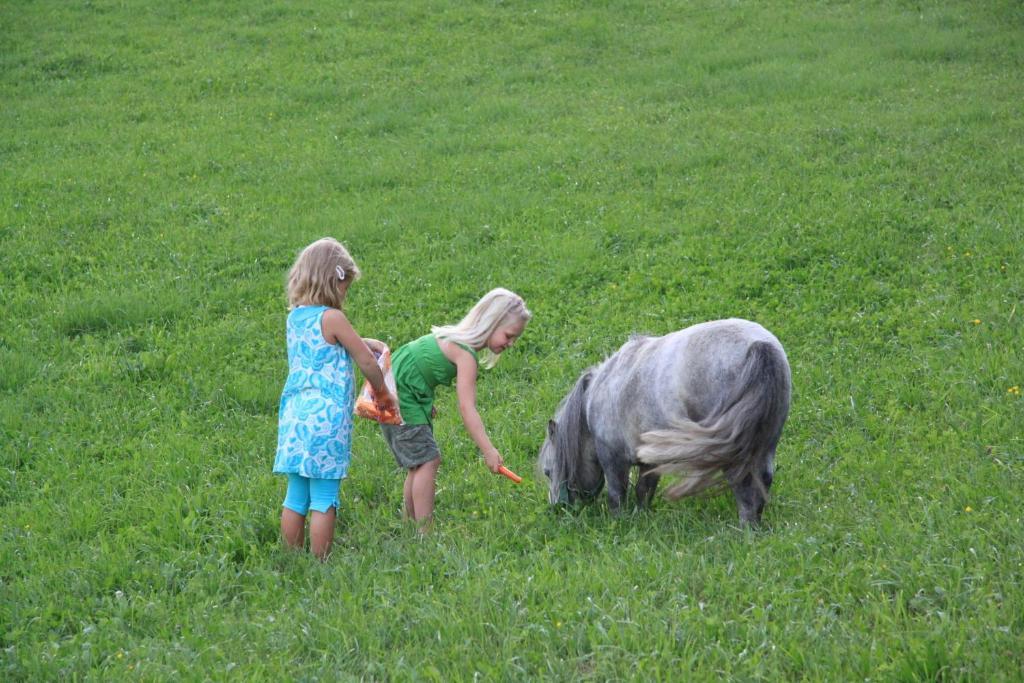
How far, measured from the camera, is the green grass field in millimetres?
4617

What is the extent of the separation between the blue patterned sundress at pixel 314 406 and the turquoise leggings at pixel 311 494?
106mm

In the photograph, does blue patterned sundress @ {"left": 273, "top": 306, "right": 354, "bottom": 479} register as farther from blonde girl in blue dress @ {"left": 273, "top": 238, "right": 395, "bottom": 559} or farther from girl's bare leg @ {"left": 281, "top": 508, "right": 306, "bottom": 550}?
girl's bare leg @ {"left": 281, "top": 508, "right": 306, "bottom": 550}

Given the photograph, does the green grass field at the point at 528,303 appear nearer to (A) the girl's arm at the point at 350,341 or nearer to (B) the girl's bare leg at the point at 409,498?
(B) the girl's bare leg at the point at 409,498

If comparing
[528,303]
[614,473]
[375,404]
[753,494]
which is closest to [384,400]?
[375,404]

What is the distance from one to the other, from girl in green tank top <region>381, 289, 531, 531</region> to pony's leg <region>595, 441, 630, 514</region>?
600mm

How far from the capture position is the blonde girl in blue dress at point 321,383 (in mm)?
Answer: 5664

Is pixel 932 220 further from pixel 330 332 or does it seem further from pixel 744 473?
pixel 330 332

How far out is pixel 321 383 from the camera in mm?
5734

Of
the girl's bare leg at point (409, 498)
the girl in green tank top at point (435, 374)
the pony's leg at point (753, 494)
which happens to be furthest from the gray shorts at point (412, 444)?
the pony's leg at point (753, 494)

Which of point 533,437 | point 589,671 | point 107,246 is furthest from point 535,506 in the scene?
point 107,246

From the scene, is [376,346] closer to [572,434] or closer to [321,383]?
[321,383]

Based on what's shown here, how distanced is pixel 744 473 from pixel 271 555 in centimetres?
268

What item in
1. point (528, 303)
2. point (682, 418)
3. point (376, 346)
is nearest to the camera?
point (682, 418)

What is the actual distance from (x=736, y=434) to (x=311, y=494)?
7.68ft
